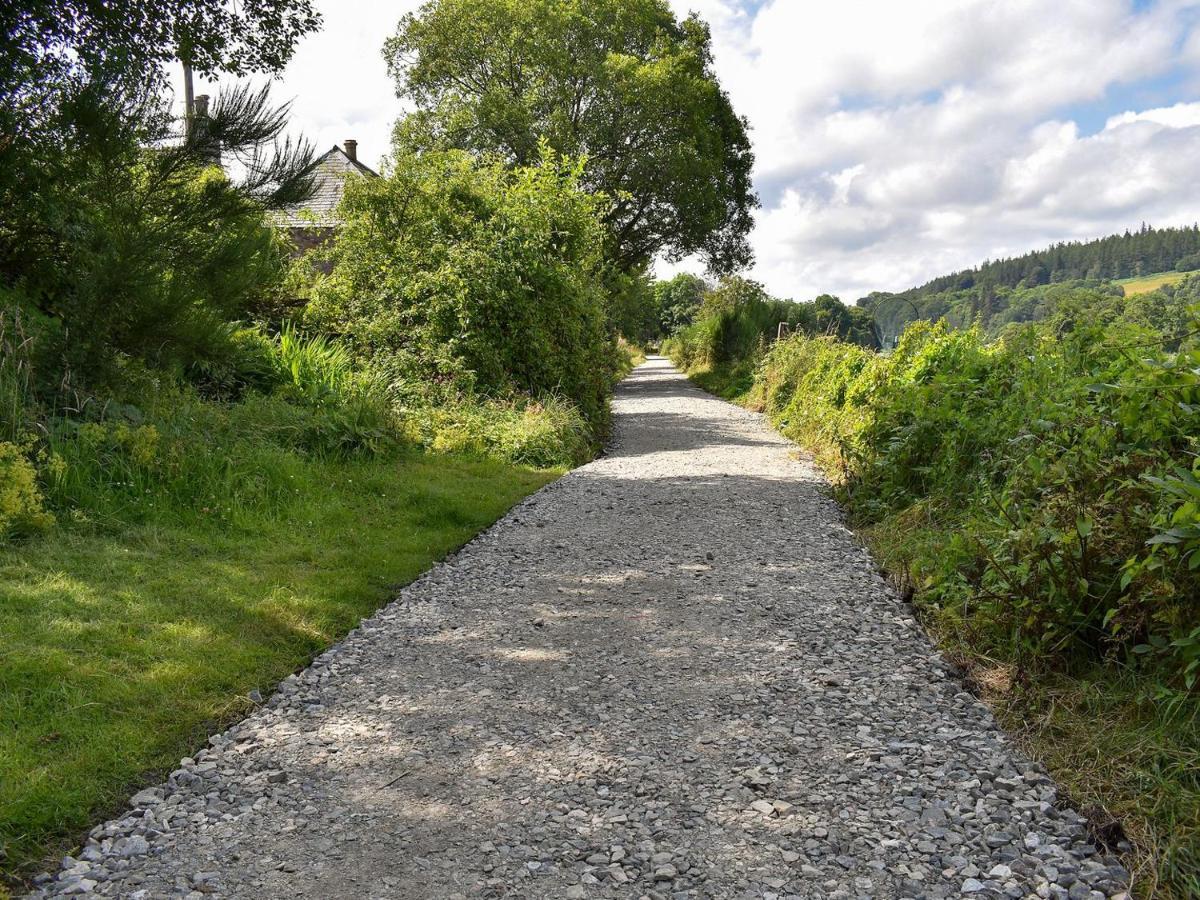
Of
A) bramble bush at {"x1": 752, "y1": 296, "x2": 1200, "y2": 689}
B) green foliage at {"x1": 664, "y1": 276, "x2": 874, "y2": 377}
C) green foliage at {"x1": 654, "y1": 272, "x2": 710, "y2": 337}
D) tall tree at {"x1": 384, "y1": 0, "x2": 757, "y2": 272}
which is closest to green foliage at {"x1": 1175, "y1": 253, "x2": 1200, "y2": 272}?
green foliage at {"x1": 664, "y1": 276, "x2": 874, "y2": 377}

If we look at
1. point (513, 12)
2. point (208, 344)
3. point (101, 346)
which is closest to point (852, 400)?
point (208, 344)

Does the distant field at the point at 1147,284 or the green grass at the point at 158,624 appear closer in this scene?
the green grass at the point at 158,624

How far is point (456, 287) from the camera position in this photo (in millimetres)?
11844

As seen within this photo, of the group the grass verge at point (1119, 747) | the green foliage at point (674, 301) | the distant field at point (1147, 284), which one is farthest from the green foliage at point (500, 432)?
the green foliage at point (674, 301)

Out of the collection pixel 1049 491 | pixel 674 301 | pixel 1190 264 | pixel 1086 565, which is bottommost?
pixel 1086 565

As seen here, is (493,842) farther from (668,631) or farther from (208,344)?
(208,344)

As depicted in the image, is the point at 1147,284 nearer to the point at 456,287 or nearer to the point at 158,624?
the point at 456,287

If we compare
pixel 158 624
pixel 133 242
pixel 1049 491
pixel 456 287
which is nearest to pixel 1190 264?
pixel 456 287

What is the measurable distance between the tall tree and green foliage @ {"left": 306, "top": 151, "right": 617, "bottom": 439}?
32.0 ft

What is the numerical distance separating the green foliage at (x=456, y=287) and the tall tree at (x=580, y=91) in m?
9.74

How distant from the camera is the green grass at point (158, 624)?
125 inches

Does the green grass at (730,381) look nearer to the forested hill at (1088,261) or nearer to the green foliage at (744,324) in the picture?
the green foliage at (744,324)

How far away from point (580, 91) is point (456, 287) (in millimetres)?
13957

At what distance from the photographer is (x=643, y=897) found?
2541 millimetres
